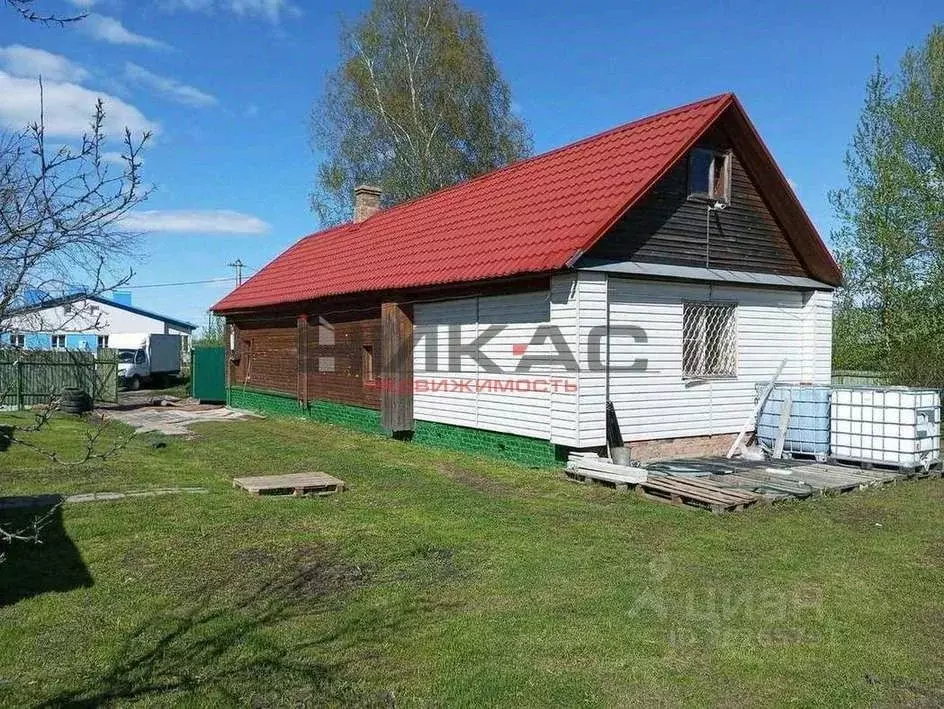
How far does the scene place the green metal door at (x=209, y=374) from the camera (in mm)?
24406

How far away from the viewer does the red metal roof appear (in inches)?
446

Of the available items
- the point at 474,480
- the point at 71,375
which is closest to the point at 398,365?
the point at 474,480

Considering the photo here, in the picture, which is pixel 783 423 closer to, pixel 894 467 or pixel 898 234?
pixel 894 467

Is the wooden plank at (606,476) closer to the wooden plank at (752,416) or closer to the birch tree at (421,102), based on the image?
the wooden plank at (752,416)

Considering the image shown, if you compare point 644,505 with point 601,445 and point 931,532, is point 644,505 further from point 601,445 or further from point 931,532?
point 931,532

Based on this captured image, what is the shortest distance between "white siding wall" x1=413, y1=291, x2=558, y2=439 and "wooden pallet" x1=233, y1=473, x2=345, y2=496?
3.18 m

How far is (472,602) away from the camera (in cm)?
561

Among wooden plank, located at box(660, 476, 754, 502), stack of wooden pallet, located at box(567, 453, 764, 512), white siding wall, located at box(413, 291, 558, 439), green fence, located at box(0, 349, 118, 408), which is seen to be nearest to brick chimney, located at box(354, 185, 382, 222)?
white siding wall, located at box(413, 291, 558, 439)

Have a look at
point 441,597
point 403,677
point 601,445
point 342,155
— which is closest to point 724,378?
point 601,445

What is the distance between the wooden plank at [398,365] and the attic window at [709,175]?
18.2 ft

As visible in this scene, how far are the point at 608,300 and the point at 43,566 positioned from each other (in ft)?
25.5

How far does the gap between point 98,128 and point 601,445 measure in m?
8.97

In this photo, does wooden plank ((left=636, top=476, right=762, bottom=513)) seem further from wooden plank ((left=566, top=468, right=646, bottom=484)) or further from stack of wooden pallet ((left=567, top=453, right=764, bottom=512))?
wooden plank ((left=566, top=468, right=646, bottom=484))

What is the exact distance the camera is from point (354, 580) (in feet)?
20.0
